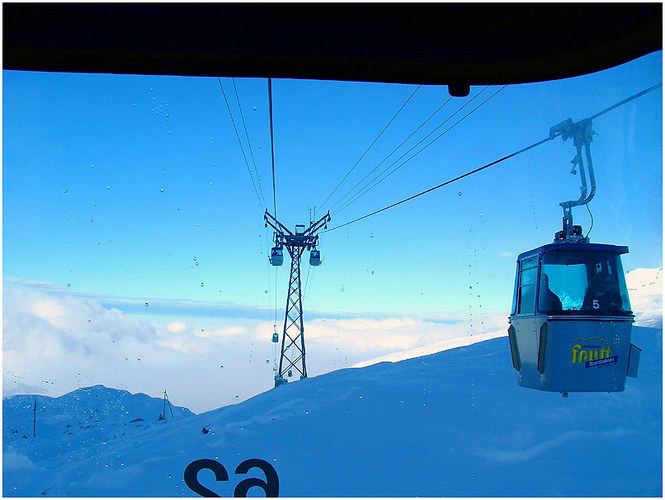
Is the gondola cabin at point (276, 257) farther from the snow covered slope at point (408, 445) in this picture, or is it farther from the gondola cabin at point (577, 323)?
the gondola cabin at point (577, 323)

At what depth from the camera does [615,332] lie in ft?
16.9

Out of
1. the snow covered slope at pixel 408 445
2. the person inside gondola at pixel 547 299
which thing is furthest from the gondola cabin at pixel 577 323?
the snow covered slope at pixel 408 445

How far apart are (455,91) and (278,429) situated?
8.31m

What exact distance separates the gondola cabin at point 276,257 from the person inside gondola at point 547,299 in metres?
10.00

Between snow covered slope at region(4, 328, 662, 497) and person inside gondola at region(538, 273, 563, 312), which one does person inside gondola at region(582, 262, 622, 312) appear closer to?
person inside gondola at region(538, 273, 563, 312)

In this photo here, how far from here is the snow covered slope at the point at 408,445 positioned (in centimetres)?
758

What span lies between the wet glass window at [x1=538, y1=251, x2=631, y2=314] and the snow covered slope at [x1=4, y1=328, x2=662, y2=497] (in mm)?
3591

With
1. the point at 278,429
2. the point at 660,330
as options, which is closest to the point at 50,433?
the point at 278,429

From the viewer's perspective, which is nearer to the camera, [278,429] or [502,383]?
[278,429]

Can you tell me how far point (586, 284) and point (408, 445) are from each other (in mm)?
5082

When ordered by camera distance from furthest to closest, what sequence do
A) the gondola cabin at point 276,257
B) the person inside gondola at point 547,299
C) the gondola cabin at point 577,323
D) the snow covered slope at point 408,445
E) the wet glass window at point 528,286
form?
the gondola cabin at point 276,257
the snow covered slope at point 408,445
the wet glass window at point 528,286
the person inside gondola at point 547,299
the gondola cabin at point 577,323

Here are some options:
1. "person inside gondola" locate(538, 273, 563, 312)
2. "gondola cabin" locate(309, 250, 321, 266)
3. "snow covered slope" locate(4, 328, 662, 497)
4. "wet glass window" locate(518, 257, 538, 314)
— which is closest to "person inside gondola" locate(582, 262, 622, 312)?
"person inside gondola" locate(538, 273, 563, 312)

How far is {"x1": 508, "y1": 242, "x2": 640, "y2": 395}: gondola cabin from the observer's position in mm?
4984

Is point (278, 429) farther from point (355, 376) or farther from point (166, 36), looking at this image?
point (166, 36)
